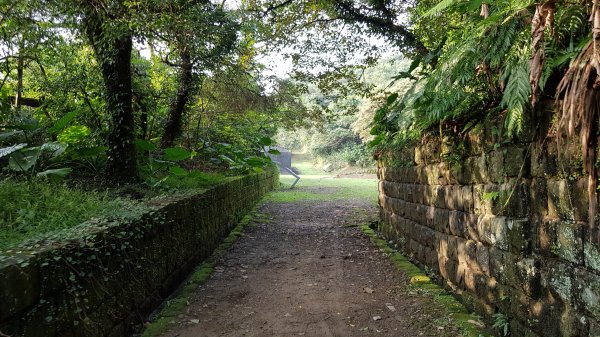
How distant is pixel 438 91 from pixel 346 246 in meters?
3.72

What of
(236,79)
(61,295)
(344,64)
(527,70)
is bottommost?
(61,295)

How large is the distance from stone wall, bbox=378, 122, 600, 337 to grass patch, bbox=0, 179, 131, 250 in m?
2.98

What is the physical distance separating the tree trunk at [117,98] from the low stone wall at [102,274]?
1.12m

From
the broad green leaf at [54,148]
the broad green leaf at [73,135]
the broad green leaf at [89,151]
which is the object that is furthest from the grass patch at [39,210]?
the broad green leaf at [73,135]

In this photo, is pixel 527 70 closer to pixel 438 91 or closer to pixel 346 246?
pixel 438 91

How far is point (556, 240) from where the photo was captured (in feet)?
7.55

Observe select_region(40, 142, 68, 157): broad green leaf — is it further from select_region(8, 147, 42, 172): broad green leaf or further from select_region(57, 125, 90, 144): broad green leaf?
select_region(57, 125, 90, 144): broad green leaf

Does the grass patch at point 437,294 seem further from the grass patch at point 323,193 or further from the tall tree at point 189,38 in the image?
the grass patch at point 323,193

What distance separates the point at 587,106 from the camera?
1.86 metres

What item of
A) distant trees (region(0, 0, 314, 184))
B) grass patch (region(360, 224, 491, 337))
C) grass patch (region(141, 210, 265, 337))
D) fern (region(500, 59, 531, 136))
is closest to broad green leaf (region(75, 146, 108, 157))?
distant trees (region(0, 0, 314, 184))

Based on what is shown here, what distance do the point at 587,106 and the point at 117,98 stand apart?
16.0 ft

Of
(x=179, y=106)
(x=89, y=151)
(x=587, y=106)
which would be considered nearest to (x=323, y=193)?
(x=179, y=106)

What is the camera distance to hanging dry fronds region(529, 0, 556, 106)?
2.12 metres

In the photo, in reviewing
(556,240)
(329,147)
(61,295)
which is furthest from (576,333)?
(329,147)
